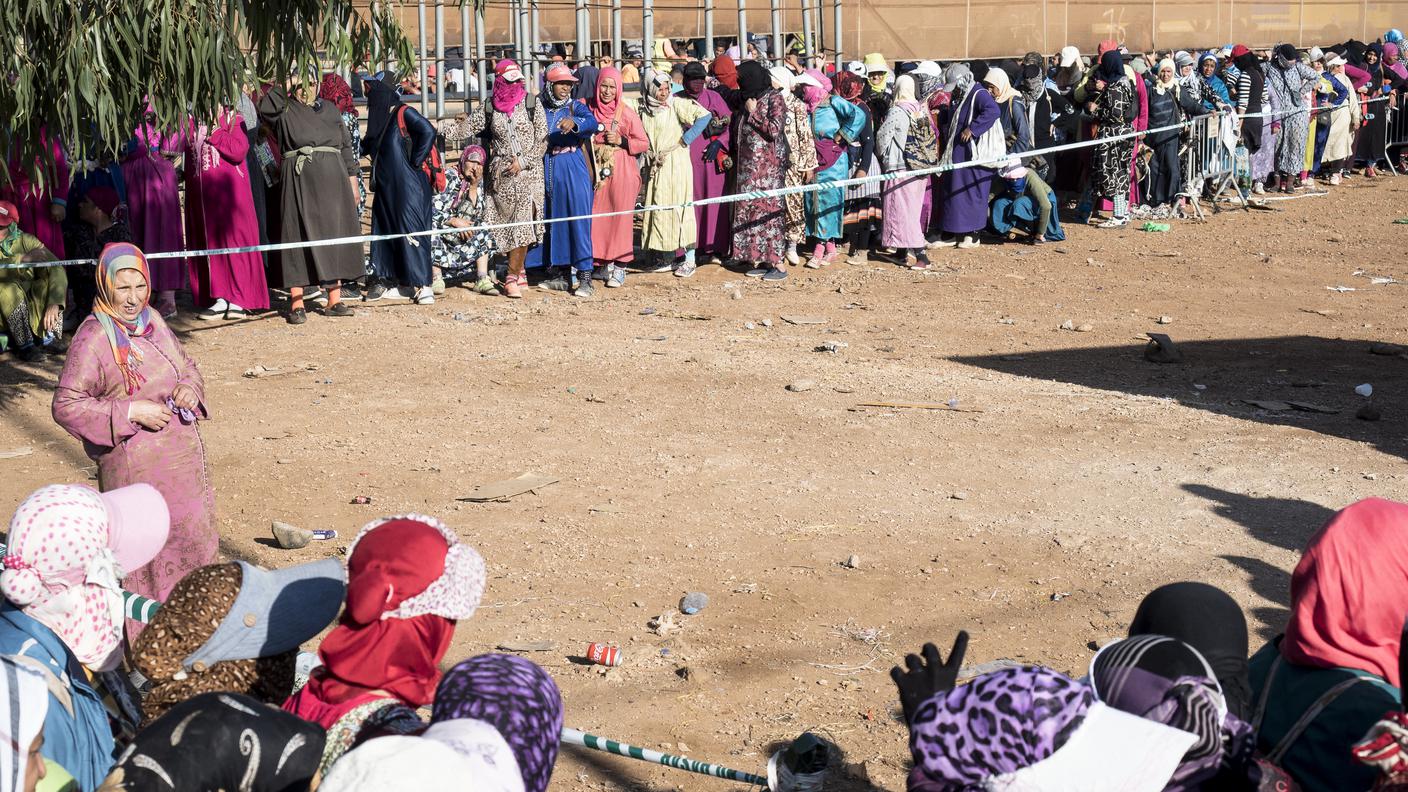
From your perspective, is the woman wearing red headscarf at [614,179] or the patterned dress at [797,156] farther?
the patterned dress at [797,156]

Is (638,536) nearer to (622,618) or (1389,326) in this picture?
(622,618)

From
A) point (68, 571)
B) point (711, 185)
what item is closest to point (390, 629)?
point (68, 571)

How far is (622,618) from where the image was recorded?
568cm

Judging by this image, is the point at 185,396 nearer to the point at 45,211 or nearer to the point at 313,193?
the point at 45,211

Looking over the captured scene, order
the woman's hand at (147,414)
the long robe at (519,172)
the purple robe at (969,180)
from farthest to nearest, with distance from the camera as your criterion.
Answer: the purple robe at (969,180) < the long robe at (519,172) < the woman's hand at (147,414)

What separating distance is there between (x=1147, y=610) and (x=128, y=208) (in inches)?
367

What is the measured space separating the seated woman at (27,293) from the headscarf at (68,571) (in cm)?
722

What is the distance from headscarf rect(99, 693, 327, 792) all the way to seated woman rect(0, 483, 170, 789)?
467 millimetres

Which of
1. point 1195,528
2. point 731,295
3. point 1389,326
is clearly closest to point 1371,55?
point 1389,326

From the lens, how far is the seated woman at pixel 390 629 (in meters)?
2.49

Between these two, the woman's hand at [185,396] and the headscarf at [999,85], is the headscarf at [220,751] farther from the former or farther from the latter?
the headscarf at [999,85]

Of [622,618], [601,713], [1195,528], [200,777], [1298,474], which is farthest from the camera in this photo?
[1298,474]

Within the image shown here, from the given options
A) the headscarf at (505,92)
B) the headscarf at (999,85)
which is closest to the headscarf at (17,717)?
the headscarf at (505,92)

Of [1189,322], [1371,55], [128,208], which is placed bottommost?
[1189,322]
